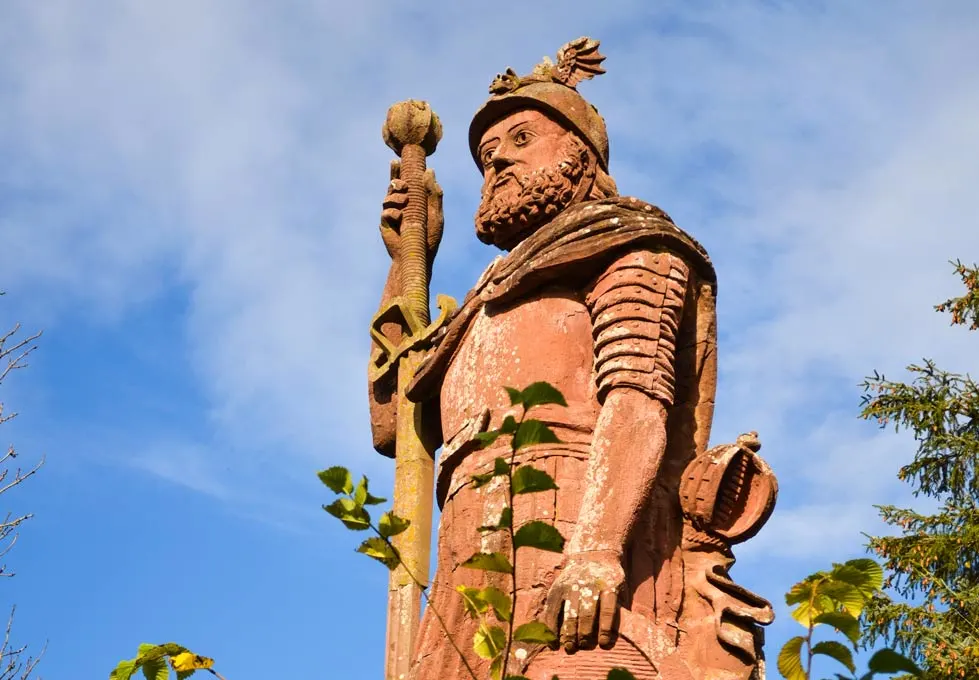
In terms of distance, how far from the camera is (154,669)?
4.84 metres

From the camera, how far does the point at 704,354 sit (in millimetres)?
7625

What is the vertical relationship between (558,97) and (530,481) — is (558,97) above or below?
above

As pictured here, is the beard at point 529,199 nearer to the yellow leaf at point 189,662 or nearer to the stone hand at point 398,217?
the stone hand at point 398,217

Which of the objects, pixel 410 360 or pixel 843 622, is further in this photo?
pixel 410 360

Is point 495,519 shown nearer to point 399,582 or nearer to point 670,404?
point 670,404

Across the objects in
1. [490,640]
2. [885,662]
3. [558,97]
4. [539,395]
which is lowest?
[885,662]

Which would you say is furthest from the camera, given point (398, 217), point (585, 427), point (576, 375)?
point (398, 217)

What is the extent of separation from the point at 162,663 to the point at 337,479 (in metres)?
1.11

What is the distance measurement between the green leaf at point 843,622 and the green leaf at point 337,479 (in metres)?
1.32

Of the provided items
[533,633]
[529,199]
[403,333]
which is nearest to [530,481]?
[533,633]

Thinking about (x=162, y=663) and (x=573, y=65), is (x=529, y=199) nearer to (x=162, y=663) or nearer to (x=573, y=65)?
(x=573, y=65)

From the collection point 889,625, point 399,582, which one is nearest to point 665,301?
point 399,582

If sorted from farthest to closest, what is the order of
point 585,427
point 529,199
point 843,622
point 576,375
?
point 529,199
point 576,375
point 585,427
point 843,622

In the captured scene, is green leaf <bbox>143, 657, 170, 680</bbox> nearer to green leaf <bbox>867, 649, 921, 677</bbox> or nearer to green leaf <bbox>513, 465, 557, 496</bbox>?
green leaf <bbox>513, 465, 557, 496</bbox>
